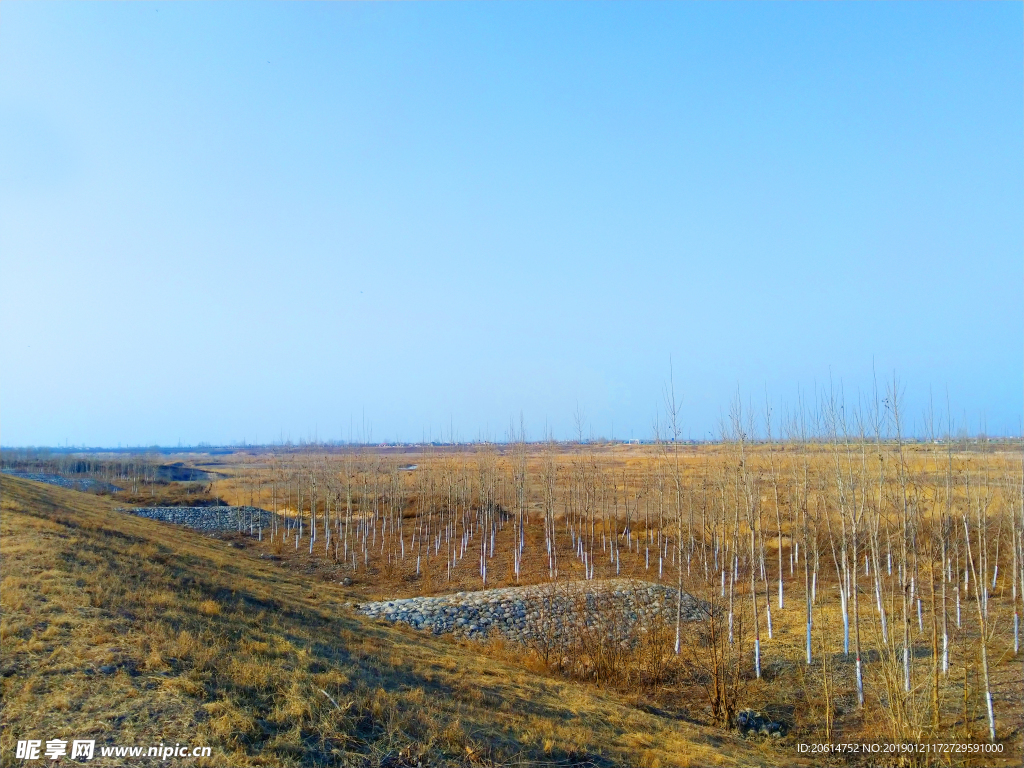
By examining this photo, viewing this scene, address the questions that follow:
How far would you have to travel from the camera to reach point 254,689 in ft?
23.2

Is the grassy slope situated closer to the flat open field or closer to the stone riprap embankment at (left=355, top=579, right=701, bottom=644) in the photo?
the flat open field

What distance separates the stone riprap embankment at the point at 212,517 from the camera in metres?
35.9

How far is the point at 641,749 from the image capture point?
763 cm

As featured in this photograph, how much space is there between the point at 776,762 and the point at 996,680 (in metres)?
5.10

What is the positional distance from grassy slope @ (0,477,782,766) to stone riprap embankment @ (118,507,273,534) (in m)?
25.7

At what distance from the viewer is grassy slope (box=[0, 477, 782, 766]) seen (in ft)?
19.7

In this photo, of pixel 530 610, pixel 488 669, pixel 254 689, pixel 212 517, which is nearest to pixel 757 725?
pixel 488 669

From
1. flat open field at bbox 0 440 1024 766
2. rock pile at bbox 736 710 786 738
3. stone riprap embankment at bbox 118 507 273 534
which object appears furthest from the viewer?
stone riprap embankment at bbox 118 507 273 534

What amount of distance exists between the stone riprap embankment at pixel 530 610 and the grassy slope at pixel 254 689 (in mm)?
4085

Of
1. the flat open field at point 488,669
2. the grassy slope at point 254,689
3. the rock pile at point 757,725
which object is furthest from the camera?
the rock pile at point 757,725

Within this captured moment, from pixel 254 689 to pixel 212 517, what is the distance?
34.8m

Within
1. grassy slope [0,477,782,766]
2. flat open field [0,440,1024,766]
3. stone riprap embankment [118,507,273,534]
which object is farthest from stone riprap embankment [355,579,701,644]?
stone riprap embankment [118,507,273,534]

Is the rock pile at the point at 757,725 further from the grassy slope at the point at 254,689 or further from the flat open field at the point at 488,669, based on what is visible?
the grassy slope at the point at 254,689

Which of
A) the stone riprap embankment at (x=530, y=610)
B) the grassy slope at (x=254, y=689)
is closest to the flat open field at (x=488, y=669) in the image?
the grassy slope at (x=254, y=689)
